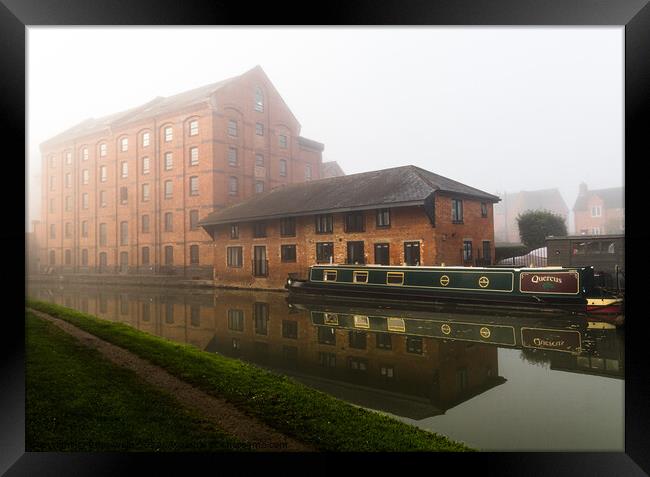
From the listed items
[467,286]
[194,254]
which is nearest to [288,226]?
[194,254]

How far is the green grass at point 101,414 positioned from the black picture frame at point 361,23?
0.18 metres

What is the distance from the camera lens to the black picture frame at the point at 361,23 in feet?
12.0

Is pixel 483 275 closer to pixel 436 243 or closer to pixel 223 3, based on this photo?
pixel 436 243

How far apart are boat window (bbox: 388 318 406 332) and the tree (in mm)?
2754

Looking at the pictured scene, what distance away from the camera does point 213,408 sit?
4.40m

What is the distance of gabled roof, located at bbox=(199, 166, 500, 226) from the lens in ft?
25.9

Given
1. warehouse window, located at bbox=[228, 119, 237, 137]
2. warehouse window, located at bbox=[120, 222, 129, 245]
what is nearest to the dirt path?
warehouse window, located at bbox=[120, 222, 129, 245]

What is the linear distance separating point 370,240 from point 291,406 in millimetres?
5285

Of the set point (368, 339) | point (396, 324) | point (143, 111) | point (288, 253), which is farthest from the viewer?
point (288, 253)

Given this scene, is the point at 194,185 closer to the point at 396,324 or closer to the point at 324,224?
the point at 324,224

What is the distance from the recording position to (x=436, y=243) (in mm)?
8289

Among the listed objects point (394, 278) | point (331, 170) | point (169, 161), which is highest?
point (169, 161)

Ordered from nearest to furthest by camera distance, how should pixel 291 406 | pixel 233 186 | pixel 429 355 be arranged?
pixel 291 406, pixel 429 355, pixel 233 186

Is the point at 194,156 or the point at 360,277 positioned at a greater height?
the point at 194,156
